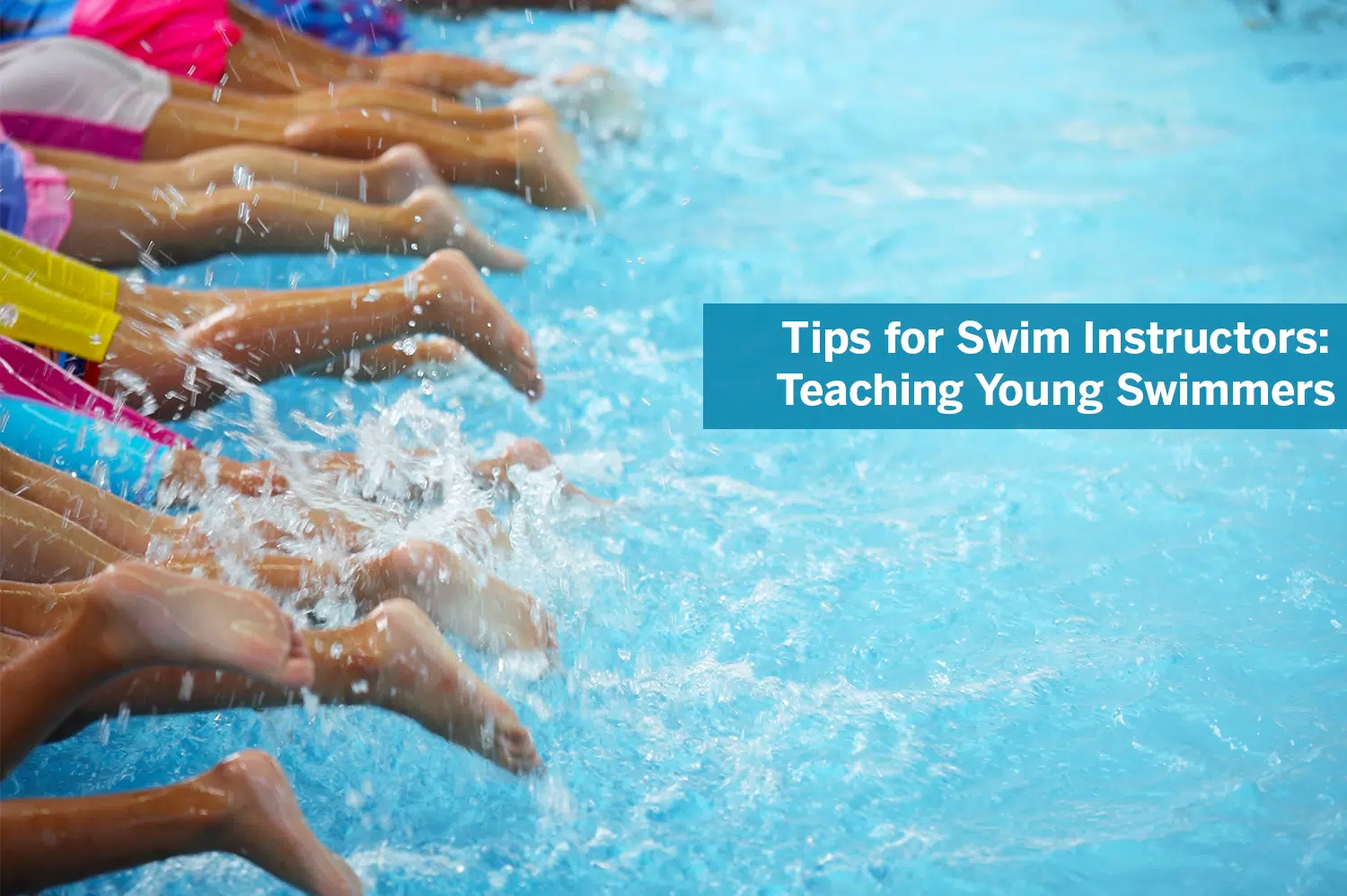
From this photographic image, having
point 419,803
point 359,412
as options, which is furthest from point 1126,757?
point 359,412

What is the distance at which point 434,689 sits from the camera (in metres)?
1.99

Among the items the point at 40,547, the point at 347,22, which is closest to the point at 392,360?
the point at 40,547

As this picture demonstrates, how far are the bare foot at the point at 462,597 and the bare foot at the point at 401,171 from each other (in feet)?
5.11

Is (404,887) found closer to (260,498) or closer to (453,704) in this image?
(453,704)

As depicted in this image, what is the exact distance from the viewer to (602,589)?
2562 mm

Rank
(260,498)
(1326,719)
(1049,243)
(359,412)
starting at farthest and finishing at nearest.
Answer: (1049,243) < (359,412) < (260,498) < (1326,719)

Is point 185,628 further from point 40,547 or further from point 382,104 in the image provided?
point 382,104

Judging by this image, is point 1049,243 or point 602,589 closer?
point 602,589

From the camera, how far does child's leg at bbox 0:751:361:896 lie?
169cm

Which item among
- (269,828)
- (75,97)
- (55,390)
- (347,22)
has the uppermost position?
(347,22)

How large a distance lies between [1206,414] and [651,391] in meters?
1.28

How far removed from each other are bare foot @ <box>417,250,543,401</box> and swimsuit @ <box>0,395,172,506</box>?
0.61 meters

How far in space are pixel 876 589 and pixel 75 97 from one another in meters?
2.24

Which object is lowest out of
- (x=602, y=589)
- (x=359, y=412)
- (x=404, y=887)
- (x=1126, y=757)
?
(x=404, y=887)
